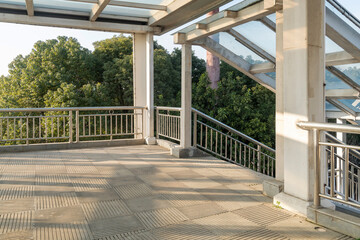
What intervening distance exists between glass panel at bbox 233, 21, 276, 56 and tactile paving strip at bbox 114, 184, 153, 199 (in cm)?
324

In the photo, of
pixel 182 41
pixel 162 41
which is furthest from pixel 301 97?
pixel 162 41

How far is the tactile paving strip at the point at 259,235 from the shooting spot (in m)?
2.31

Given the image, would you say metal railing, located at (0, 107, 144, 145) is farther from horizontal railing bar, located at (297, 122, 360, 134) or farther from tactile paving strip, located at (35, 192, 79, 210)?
horizontal railing bar, located at (297, 122, 360, 134)

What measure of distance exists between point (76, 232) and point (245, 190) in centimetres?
198

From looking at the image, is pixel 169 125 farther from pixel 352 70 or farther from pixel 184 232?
pixel 184 232

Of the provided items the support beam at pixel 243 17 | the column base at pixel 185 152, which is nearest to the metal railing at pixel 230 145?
the column base at pixel 185 152

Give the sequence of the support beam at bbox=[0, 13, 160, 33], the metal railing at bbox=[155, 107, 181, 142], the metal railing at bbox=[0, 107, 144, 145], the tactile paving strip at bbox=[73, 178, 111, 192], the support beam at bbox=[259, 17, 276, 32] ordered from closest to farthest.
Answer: the tactile paving strip at bbox=[73, 178, 111, 192] < the support beam at bbox=[259, 17, 276, 32] < the support beam at bbox=[0, 13, 160, 33] < the metal railing at bbox=[0, 107, 144, 145] < the metal railing at bbox=[155, 107, 181, 142]

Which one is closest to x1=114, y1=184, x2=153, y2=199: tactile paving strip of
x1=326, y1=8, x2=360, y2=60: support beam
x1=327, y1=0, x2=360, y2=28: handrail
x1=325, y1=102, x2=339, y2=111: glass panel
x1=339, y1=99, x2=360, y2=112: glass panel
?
x1=326, y1=8, x2=360, y2=60: support beam

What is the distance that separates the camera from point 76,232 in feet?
7.84

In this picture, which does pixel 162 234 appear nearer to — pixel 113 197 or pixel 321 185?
pixel 113 197

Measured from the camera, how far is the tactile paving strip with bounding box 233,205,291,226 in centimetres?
266

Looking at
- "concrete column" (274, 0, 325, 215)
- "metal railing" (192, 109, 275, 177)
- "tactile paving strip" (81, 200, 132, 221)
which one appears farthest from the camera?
"metal railing" (192, 109, 275, 177)

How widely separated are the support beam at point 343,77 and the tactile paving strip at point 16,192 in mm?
4995

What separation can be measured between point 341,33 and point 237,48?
7.01 feet
